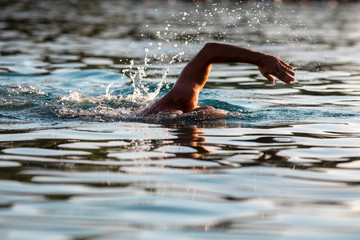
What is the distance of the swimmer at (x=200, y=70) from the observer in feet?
21.5

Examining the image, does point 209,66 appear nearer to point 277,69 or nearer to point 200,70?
point 200,70

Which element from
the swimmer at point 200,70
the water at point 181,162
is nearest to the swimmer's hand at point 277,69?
the swimmer at point 200,70

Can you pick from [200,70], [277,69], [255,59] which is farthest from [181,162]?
[200,70]

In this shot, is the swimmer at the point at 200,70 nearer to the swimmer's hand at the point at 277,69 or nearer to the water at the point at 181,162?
the swimmer's hand at the point at 277,69

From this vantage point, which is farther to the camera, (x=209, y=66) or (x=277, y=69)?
(x=209, y=66)

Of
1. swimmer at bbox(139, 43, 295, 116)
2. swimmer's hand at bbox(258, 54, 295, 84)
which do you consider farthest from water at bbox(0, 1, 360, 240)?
swimmer's hand at bbox(258, 54, 295, 84)

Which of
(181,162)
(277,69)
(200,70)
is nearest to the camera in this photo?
(181,162)

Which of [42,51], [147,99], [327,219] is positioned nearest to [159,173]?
[327,219]

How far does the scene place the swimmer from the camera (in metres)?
6.56

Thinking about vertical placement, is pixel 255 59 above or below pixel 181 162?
above

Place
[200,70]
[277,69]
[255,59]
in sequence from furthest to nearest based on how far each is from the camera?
[200,70]
[255,59]
[277,69]

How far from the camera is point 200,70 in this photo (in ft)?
23.5

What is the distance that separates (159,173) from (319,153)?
5.65 ft

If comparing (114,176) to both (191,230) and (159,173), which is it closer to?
(159,173)
